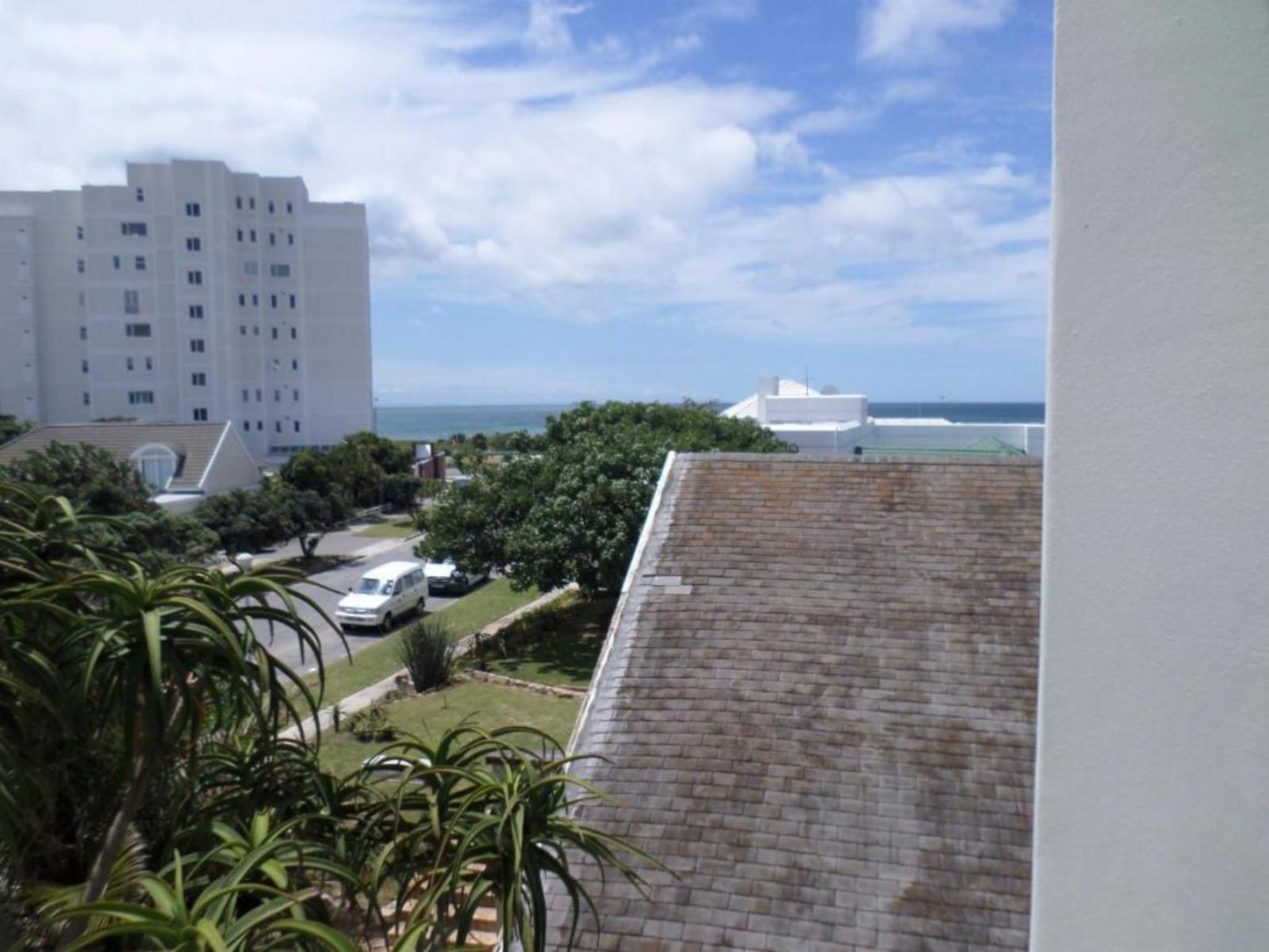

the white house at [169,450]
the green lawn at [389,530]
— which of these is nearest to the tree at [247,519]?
the white house at [169,450]

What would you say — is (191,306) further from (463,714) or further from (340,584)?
(463,714)

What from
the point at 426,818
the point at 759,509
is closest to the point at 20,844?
the point at 426,818

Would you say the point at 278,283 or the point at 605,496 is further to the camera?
the point at 278,283

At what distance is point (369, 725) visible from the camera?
53.1 feet

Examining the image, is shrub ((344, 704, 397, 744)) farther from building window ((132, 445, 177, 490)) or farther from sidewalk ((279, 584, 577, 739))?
building window ((132, 445, 177, 490))

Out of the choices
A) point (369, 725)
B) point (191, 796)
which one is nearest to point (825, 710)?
point (191, 796)

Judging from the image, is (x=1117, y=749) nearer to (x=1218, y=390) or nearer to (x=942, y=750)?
(x=1218, y=390)

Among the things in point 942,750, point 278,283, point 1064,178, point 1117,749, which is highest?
point 278,283

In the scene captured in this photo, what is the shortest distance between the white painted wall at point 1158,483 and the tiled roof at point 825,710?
265cm

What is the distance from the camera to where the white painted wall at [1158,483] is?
3.29m

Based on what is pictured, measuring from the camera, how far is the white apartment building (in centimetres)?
6128

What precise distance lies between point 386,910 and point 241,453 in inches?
1454

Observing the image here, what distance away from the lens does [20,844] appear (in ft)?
13.8

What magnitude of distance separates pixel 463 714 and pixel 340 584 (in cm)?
1484
